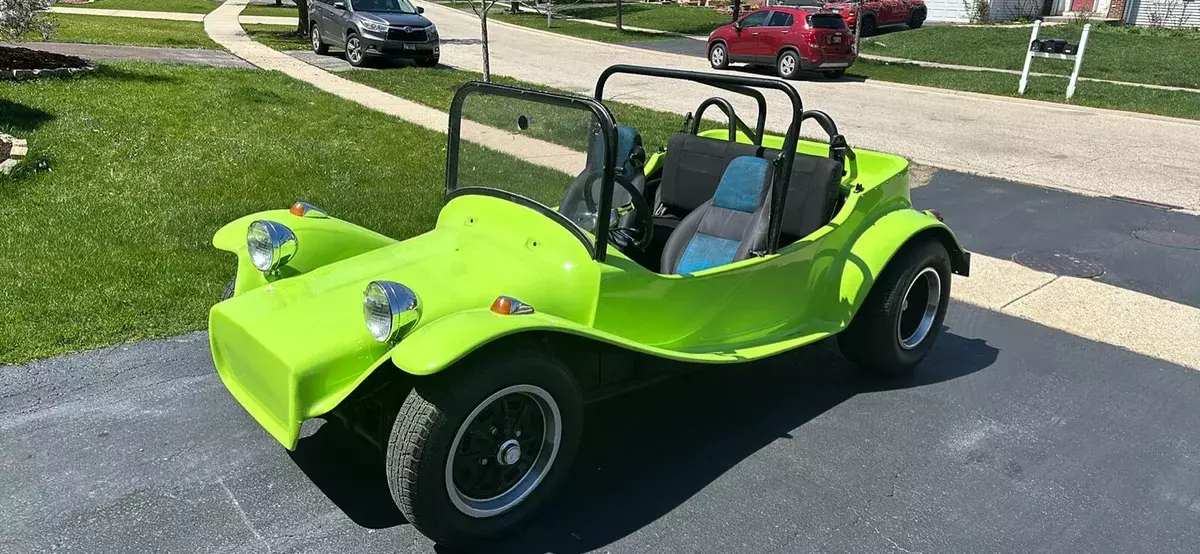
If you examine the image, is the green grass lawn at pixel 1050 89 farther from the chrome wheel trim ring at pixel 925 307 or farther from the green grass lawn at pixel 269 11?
the green grass lawn at pixel 269 11

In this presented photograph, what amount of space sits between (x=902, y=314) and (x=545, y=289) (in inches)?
87.0

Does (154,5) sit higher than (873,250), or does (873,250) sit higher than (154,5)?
(154,5)

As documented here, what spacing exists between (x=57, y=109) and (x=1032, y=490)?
1022 centimetres

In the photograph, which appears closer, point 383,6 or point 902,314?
point 902,314

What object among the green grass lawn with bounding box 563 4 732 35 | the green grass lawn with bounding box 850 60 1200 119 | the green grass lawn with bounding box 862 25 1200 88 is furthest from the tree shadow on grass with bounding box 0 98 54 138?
the green grass lawn with bounding box 563 4 732 35

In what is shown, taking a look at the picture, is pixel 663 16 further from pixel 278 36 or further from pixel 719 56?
pixel 278 36

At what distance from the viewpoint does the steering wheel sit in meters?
3.38

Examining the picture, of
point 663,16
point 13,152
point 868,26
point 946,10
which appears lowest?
point 13,152

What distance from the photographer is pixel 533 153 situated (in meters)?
3.55

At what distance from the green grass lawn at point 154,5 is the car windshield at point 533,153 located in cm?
2755

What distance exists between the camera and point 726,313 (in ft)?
12.1

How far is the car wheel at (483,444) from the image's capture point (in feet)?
8.80

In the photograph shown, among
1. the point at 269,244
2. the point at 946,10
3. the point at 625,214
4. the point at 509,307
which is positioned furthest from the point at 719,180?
the point at 946,10

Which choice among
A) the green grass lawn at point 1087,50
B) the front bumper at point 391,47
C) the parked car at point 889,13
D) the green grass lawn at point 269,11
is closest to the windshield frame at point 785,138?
the front bumper at point 391,47
